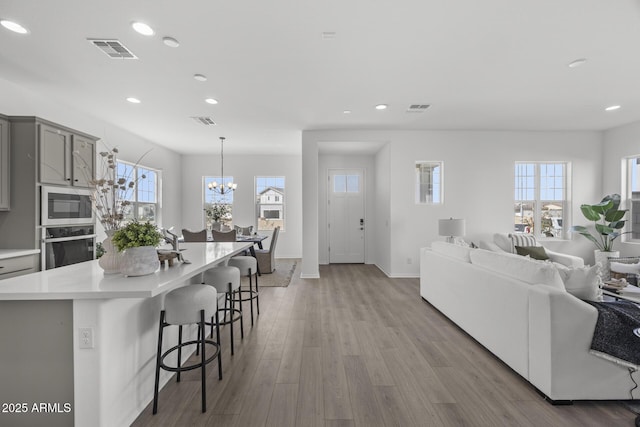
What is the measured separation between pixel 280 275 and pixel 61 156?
12.5 ft

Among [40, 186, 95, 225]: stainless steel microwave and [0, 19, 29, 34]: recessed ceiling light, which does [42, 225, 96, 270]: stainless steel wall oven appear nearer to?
[40, 186, 95, 225]: stainless steel microwave

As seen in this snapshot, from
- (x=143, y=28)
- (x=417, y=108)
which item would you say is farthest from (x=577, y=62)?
(x=143, y=28)

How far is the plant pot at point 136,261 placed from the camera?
168 cm

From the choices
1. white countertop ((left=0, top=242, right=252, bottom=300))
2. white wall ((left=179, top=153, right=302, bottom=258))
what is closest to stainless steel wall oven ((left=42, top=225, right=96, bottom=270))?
white countertop ((left=0, top=242, right=252, bottom=300))

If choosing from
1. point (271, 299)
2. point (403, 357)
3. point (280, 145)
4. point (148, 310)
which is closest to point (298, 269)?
point (271, 299)

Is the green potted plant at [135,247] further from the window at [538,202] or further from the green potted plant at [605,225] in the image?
the green potted plant at [605,225]

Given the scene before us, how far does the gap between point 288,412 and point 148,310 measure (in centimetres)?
116

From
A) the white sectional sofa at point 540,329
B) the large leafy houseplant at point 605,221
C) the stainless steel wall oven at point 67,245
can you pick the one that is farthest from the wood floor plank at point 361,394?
the large leafy houseplant at point 605,221

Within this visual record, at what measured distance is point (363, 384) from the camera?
2.10m

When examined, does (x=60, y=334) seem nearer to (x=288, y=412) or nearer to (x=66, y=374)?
(x=66, y=374)

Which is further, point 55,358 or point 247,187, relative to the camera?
point 247,187

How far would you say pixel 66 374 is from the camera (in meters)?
1.48

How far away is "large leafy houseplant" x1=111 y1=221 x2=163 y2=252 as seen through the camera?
5.48 feet

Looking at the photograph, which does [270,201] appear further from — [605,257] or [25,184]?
[605,257]
